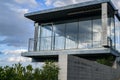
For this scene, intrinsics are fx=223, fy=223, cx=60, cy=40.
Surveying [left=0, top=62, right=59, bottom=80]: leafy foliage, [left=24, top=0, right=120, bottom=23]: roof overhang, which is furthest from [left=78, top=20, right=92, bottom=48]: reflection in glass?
[left=0, top=62, right=59, bottom=80]: leafy foliage

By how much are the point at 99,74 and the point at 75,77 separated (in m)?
4.62

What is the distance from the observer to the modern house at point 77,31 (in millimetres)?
17594

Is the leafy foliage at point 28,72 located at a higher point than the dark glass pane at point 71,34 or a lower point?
lower

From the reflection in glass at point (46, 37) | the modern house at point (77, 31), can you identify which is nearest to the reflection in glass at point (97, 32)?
the modern house at point (77, 31)

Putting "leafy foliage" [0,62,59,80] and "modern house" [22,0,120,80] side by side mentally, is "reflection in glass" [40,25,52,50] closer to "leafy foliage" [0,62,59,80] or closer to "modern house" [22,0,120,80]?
"modern house" [22,0,120,80]

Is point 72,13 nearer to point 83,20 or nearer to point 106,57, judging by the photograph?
point 83,20

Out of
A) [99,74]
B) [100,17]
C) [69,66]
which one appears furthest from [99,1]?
[69,66]

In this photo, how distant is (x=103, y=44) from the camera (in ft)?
55.4

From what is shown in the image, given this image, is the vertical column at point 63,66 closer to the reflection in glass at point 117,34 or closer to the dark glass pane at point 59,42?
the dark glass pane at point 59,42

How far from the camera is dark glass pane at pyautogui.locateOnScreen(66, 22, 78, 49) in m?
19.7

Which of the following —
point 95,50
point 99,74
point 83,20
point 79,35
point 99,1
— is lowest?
point 99,74

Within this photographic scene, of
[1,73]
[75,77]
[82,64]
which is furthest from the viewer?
[82,64]

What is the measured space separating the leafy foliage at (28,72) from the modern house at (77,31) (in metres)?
8.84

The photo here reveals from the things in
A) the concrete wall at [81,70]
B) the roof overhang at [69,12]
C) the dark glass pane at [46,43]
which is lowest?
the concrete wall at [81,70]
